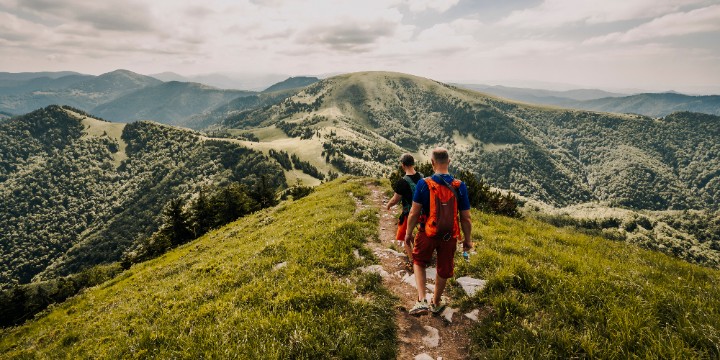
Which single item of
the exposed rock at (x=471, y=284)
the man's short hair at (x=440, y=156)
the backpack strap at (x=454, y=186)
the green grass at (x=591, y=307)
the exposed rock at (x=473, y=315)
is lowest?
the exposed rock at (x=473, y=315)

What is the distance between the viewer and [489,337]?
22.8 ft

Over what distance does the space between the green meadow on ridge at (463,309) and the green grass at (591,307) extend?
0.03 m

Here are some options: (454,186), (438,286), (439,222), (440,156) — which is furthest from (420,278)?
(440,156)

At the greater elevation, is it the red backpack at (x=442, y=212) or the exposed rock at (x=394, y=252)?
the red backpack at (x=442, y=212)

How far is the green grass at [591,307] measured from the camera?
5840mm

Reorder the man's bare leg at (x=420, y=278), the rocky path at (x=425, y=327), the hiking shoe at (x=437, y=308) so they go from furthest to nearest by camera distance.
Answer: the man's bare leg at (x=420, y=278) < the hiking shoe at (x=437, y=308) < the rocky path at (x=425, y=327)

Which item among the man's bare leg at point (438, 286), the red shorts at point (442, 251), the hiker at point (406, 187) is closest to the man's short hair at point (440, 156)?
the red shorts at point (442, 251)

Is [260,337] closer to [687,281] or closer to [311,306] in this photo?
[311,306]

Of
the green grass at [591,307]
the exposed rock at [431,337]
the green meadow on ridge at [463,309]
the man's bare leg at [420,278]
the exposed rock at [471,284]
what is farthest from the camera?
the exposed rock at [471,284]

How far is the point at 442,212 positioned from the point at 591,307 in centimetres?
386

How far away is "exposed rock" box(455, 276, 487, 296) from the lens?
8844 millimetres

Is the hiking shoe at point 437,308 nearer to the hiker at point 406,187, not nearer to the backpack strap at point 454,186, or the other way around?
the hiker at point 406,187

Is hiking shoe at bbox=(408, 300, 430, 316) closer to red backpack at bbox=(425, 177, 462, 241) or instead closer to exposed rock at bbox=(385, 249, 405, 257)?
red backpack at bbox=(425, 177, 462, 241)

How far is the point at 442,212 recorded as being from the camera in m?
7.81
